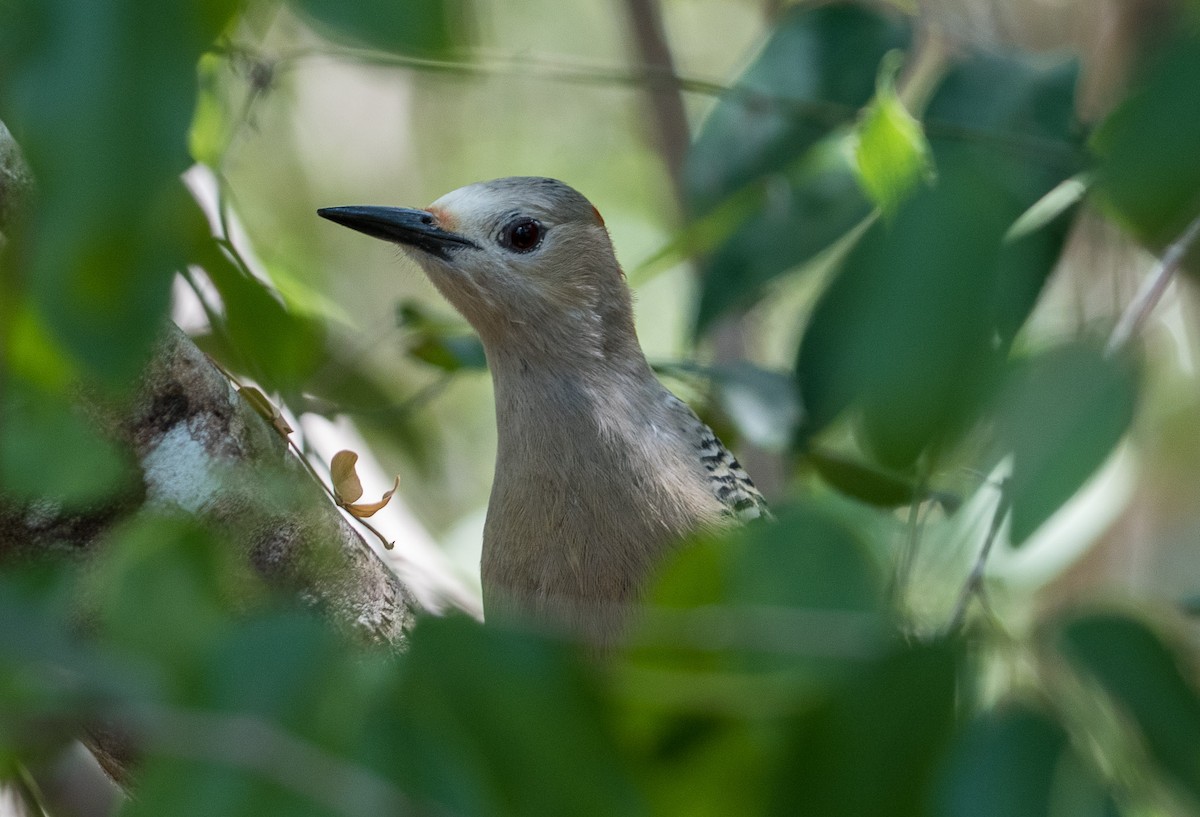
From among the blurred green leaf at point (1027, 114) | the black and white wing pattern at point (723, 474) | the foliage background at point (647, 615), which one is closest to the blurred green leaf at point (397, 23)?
the foliage background at point (647, 615)

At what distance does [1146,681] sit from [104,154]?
0.95 metres

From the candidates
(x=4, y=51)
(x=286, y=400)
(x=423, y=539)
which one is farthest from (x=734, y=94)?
(x=423, y=539)

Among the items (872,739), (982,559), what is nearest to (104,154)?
(872,739)

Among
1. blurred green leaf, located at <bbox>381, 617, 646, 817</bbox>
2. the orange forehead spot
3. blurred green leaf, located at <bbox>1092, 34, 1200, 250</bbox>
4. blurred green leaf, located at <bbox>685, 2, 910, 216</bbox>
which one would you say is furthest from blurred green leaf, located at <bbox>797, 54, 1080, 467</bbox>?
the orange forehead spot

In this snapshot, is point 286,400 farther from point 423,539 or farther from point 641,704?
point 423,539

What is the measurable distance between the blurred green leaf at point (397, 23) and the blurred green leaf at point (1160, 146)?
1.94ft

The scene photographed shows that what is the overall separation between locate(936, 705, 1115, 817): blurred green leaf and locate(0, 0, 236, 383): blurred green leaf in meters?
0.76

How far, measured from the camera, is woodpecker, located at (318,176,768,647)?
9.55 ft

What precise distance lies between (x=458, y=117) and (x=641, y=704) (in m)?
9.15

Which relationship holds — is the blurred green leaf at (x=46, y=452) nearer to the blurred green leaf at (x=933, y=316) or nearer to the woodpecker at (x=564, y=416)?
the blurred green leaf at (x=933, y=316)

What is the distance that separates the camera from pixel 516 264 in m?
3.54

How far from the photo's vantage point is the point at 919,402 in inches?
43.8

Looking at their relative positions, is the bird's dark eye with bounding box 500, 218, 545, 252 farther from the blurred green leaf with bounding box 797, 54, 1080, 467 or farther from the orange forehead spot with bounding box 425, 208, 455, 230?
the blurred green leaf with bounding box 797, 54, 1080, 467

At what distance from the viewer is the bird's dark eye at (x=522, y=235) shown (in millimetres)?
3586
